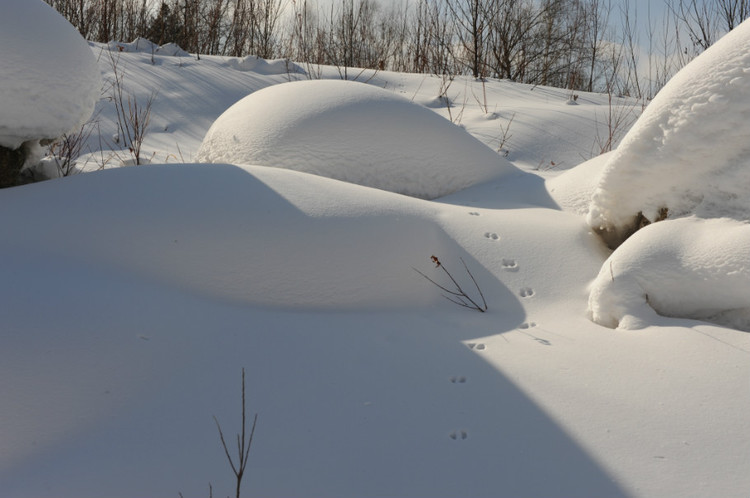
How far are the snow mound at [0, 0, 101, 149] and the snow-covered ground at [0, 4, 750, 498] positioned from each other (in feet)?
0.61

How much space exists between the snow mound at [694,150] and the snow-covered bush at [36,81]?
1689 mm

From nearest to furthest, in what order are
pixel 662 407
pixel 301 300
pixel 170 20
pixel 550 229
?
1. pixel 662 407
2. pixel 301 300
3. pixel 550 229
4. pixel 170 20

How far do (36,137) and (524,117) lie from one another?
10.6 ft

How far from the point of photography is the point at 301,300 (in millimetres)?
1609

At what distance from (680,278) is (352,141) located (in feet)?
4.41

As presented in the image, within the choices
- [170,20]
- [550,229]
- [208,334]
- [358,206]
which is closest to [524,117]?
[550,229]

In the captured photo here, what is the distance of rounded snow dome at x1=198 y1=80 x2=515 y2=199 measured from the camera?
239 centimetres

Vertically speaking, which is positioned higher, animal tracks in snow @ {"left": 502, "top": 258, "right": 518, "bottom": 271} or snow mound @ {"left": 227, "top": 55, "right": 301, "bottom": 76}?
snow mound @ {"left": 227, "top": 55, "right": 301, "bottom": 76}

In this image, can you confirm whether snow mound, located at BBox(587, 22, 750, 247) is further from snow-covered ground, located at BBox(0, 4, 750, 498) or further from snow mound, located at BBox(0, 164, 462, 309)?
snow mound, located at BBox(0, 164, 462, 309)

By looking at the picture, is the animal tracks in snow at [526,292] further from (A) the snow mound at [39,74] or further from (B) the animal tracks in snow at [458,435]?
(A) the snow mound at [39,74]

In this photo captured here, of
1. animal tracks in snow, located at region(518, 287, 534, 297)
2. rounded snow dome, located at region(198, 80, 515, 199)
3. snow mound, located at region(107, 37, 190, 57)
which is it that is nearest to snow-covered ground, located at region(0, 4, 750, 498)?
animal tracks in snow, located at region(518, 287, 534, 297)

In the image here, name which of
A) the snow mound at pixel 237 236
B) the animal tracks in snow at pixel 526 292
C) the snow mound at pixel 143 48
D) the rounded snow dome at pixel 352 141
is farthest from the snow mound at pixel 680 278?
the snow mound at pixel 143 48

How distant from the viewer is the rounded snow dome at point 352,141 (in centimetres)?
239

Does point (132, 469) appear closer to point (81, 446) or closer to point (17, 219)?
point (81, 446)
